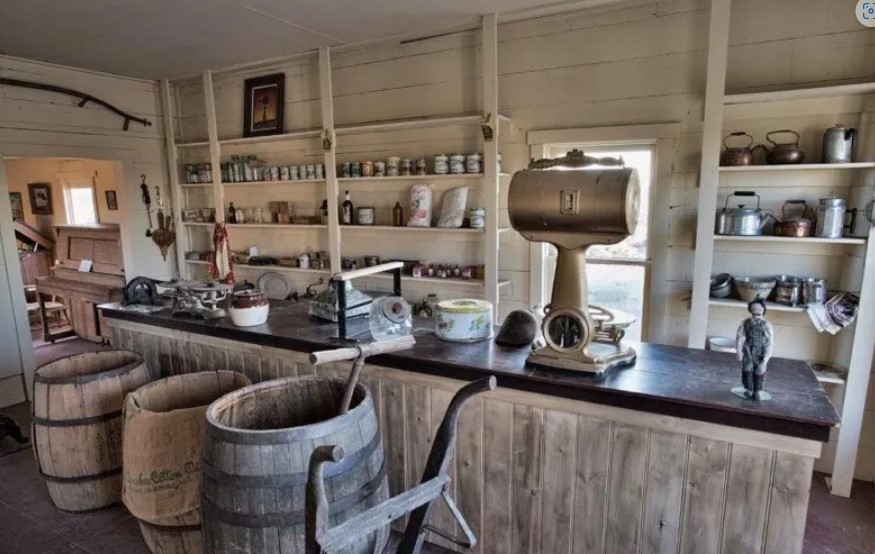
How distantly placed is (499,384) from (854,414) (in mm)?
2003

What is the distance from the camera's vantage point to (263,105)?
423cm

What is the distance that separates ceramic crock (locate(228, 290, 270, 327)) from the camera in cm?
238

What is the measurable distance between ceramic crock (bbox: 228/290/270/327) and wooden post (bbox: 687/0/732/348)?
2.21 meters

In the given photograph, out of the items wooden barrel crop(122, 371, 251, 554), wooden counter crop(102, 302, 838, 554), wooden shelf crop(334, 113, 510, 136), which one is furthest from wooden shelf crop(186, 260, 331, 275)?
wooden barrel crop(122, 371, 251, 554)

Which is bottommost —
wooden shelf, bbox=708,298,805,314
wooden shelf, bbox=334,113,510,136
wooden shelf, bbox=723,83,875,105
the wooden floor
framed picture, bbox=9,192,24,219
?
the wooden floor

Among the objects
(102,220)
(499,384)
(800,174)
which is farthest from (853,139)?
(102,220)

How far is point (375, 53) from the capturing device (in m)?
3.69

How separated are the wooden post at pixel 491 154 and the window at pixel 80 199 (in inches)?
177

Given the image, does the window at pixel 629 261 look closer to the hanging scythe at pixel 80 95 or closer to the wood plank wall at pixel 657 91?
the wood plank wall at pixel 657 91

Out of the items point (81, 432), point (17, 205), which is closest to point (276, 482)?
point (81, 432)

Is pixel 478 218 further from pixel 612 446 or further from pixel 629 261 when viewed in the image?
pixel 612 446

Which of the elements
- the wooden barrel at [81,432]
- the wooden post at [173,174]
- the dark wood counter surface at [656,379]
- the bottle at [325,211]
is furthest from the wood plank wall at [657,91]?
the wooden barrel at [81,432]

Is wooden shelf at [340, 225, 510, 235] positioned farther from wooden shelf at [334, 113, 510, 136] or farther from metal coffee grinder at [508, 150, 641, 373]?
metal coffee grinder at [508, 150, 641, 373]

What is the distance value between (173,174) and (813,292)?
4.84 metres
